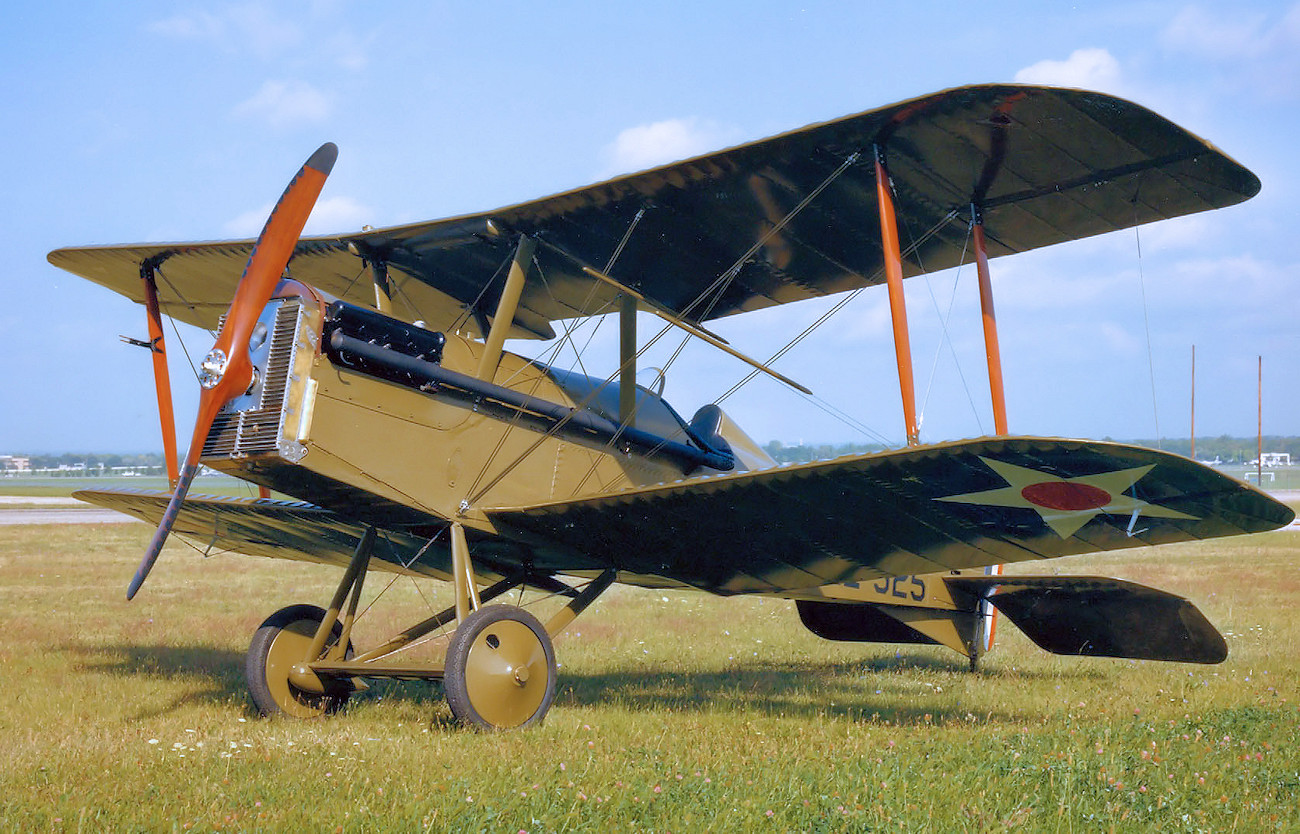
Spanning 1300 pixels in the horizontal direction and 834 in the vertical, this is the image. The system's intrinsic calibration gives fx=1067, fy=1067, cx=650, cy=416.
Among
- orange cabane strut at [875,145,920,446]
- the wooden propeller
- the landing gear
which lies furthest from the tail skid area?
the wooden propeller

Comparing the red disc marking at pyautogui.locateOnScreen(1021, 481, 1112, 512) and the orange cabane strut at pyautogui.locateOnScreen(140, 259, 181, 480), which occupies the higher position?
the orange cabane strut at pyautogui.locateOnScreen(140, 259, 181, 480)

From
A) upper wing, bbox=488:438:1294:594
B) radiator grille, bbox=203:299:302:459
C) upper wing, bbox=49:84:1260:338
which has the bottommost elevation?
upper wing, bbox=488:438:1294:594

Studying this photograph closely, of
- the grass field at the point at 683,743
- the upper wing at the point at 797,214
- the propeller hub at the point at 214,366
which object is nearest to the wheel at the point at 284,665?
the grass field at the point at 683,743

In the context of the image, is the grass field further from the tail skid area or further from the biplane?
the biplane

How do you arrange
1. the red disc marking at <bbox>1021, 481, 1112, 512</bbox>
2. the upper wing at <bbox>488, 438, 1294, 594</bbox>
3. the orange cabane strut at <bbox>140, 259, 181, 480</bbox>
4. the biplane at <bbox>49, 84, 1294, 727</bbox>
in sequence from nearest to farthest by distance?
the upper wing at <bbox>488, 438, 1294, 594</bbox>, the red disc marking at <bbox>1021, 481, 1112, 512</bbox>, the biplane at <bbox>49, 84, 1294, 727</bbox>, the orange cabane strut at <bbox>140, 259, 181, 480</bbox>

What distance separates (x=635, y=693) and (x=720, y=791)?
3.32m

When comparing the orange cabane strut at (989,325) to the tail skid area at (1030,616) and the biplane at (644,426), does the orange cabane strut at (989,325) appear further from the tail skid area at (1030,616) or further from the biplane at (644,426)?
the tail skid area at (1030,616)

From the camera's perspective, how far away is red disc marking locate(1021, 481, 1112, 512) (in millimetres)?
4996

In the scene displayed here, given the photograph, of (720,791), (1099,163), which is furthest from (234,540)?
(1099,163)

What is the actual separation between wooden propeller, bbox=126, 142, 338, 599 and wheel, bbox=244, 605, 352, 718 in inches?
43.5

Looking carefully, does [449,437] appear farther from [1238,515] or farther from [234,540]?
[1238,515]

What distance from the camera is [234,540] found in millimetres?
8531

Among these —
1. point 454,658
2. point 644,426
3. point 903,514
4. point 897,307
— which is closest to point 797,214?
point 897,307

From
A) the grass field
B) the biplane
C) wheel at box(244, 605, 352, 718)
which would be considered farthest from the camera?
wheel at box(244, 605, 352, 718)
